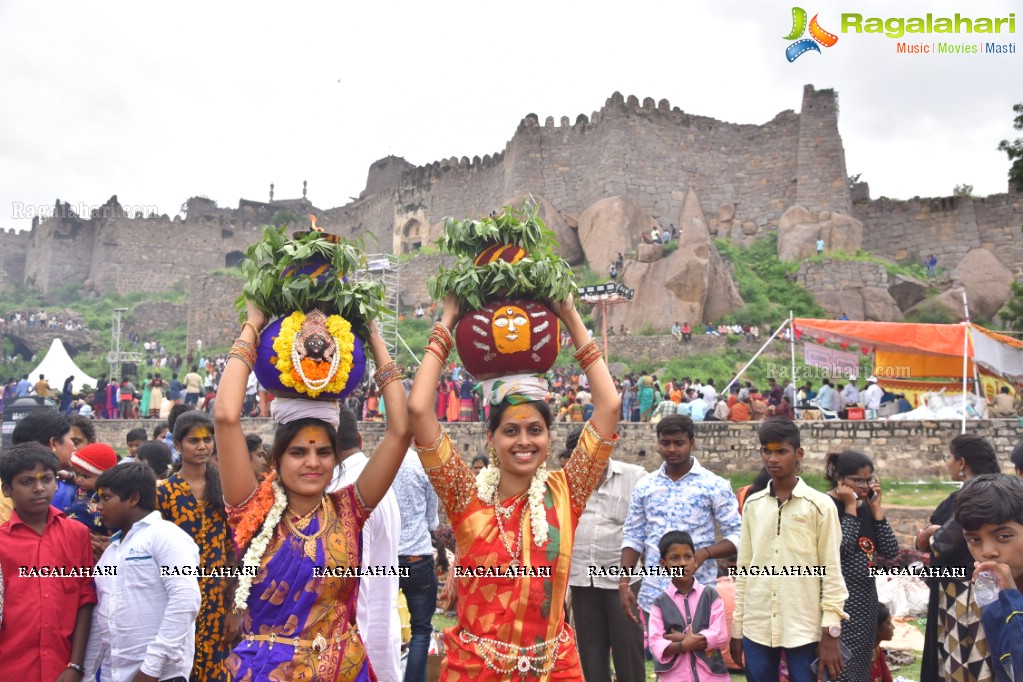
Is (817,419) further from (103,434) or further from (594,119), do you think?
(594,119)

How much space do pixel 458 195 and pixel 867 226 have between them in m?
17.9

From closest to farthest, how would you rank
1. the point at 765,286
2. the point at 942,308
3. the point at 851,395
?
1. the point at 851,395
2. the point at 942,308
3. the point at 765,286

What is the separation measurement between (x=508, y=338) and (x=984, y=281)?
30.1 metres

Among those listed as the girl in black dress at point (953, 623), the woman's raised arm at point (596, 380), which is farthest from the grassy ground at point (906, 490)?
the woman's raised arm at point (596, 380)

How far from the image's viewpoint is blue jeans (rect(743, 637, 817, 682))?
4.26 metres

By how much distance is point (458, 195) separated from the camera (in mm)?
40156

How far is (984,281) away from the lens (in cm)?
2883

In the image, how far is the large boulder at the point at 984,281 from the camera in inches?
1111

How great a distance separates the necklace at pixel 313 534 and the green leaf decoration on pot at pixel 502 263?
0.97 m

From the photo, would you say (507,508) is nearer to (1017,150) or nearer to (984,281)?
(1017,150)

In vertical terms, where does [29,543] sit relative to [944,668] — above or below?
above

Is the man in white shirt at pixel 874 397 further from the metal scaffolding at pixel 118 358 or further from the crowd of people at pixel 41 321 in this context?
the crowd of people at pixel 41 321

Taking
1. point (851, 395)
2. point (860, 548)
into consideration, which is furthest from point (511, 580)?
point (851, 395)

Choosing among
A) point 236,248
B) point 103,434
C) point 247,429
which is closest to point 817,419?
point 247,429
